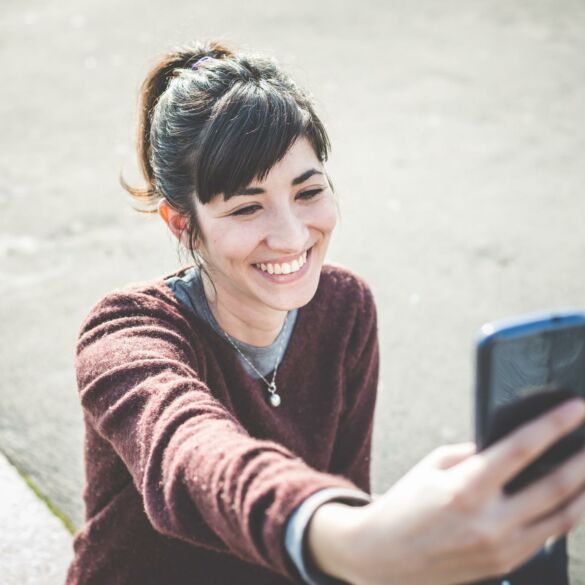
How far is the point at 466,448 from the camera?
103 centimetres

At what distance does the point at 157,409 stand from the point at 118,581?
79 centimetres

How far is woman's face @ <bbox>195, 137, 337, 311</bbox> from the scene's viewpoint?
200 cm

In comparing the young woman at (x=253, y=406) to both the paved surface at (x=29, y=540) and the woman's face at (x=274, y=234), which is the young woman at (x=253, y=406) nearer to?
the woman's face at (x=274, y=234)

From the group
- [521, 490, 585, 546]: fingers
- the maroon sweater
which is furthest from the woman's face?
[521, 490, 585, 546]: fingers

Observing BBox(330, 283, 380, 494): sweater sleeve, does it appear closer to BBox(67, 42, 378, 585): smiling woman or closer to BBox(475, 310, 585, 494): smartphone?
BBox(67, 42, 378, 585): smiling woman

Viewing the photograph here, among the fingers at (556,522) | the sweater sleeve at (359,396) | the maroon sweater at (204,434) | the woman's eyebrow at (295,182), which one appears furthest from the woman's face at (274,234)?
the fingers at (556,522)

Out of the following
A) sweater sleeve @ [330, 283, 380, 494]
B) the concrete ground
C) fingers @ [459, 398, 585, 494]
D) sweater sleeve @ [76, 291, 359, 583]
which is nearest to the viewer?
fingers @ [459, 398, 585, 494]

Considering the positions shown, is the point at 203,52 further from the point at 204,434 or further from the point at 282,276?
the point at 204,434

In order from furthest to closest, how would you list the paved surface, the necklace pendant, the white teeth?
1. the paved surface
2. the necklace pendant
3. the white teeth

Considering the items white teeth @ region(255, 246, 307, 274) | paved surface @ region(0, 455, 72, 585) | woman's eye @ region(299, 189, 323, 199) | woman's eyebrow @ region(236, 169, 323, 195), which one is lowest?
paved surface @ region(0, 455, 72, 585)

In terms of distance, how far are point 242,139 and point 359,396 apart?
92cm

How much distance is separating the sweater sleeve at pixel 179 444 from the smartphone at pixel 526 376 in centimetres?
23

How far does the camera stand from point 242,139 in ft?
6.32

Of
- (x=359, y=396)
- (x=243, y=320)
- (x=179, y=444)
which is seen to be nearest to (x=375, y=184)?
(x=359, y=396)
